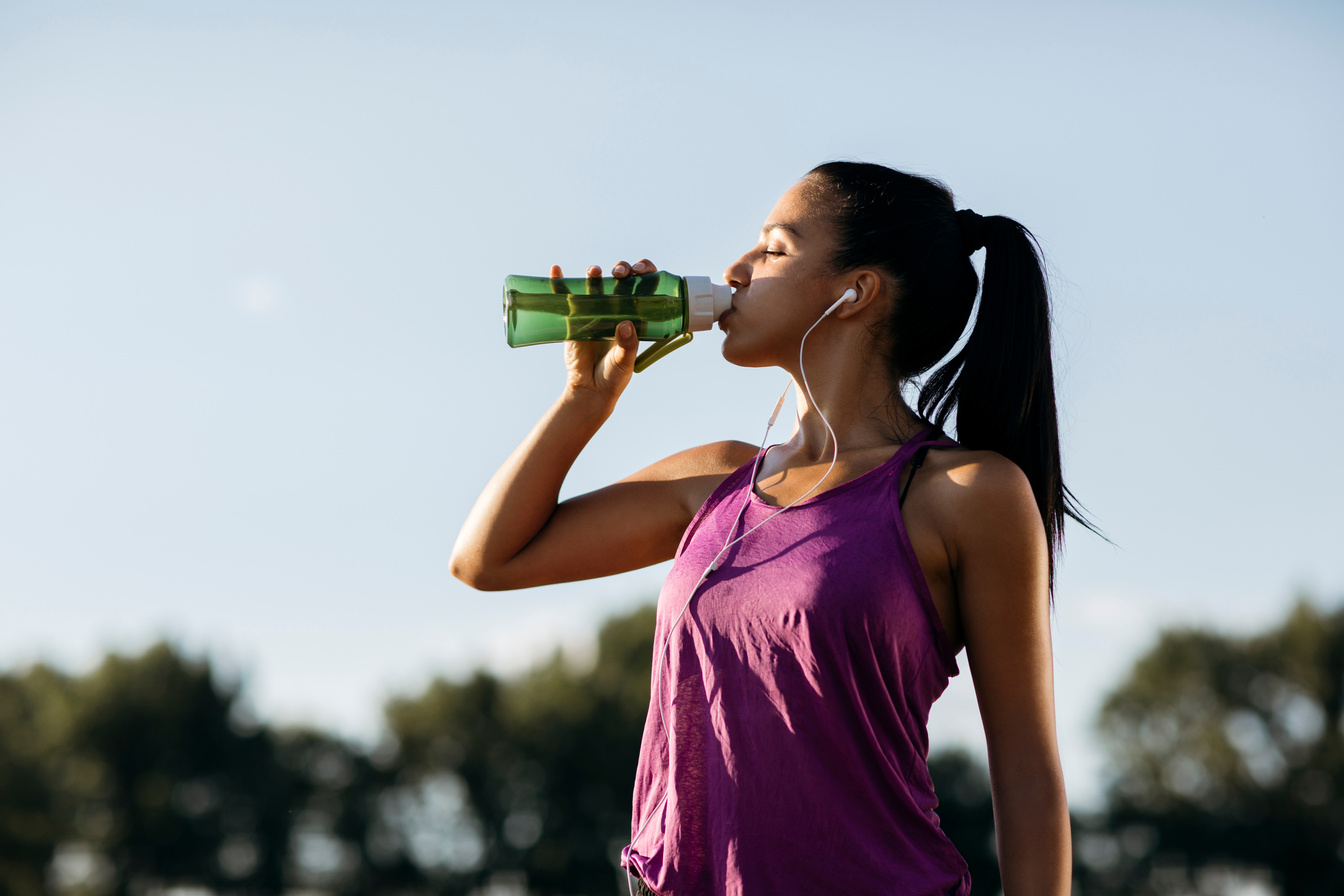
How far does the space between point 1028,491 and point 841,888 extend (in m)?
0.93

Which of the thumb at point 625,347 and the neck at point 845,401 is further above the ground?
the thumb at point 625,347

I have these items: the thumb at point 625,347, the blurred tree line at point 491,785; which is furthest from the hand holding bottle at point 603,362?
the blurred tree line at point 491,785

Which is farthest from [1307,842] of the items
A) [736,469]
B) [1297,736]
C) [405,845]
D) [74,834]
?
[736,469]

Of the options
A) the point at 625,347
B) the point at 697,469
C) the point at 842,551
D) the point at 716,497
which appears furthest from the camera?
the point at 697,469

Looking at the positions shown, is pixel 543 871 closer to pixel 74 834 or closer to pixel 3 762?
pixel 74 834

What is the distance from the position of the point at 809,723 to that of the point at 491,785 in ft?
131

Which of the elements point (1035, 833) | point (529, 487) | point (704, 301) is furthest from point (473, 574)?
point (1035, 833)

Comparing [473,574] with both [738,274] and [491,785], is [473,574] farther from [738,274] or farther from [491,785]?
[491,785]

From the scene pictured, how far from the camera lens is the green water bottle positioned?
322 cm

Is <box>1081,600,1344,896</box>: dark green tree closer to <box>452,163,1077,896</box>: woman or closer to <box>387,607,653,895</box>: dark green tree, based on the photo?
<box>387,607,653,895</box>: dark green tree

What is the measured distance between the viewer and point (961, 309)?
325 cm

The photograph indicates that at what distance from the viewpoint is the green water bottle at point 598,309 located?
127 inches

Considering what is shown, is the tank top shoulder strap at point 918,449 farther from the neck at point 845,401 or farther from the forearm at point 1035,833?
the forearm at point 1035,833

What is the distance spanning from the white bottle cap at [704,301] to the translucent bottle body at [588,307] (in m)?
0.06
